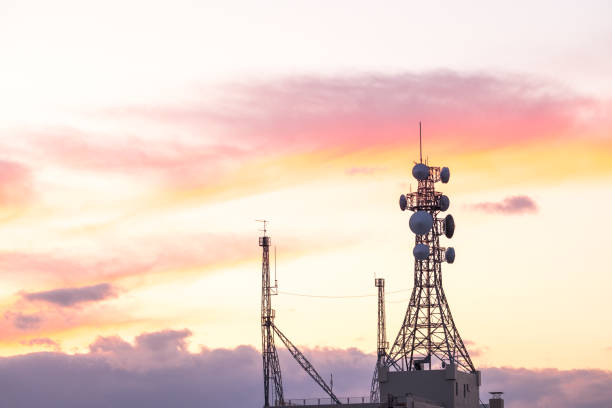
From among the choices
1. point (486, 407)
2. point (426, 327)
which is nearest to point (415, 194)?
point (426, 327)

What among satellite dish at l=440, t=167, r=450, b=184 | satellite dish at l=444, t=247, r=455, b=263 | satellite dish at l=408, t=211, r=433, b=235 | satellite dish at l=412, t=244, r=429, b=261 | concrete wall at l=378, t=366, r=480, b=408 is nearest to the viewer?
concrete wall at l=378, t=366, r=480, b=408

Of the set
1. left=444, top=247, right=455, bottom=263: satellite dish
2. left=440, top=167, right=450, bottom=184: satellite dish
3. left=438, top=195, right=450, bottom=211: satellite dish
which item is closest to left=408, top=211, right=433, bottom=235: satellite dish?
left=438, top=195, right=450, bottom=211: satellite dish

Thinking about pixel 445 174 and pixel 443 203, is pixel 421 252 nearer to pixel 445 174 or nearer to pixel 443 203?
pixel 443 203

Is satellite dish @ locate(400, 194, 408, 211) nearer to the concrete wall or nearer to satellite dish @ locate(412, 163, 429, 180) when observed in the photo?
satellite dish @ locate(412, 163, 429, 180)

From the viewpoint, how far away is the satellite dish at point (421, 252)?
17400cm

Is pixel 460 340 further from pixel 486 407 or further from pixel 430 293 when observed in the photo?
pixel 486 407

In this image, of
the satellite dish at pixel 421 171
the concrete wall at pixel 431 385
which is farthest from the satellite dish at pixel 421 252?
the concrete wall at pixel 431 385

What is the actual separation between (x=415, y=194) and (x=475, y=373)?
2707cm

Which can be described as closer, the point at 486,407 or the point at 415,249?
the point at 415,249

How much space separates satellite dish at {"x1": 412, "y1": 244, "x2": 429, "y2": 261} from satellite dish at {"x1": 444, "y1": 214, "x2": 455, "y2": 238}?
174 inches

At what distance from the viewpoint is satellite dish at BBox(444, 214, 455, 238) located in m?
177

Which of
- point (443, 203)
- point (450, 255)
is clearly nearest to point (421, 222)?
point (443, 203)

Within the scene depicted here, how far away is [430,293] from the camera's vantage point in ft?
576

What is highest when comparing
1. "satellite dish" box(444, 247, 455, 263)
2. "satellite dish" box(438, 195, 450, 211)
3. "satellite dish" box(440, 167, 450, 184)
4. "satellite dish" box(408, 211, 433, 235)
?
"satellite dish" box(440, 167, 450, 184)
